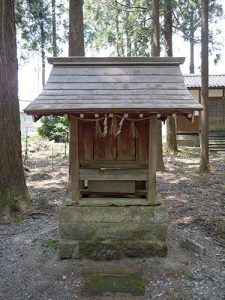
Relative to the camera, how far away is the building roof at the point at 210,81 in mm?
21484

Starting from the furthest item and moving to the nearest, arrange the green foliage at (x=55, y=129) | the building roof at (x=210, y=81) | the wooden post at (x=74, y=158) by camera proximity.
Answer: the green foliage at (x=55, y=129) < the building roof at (x=210, y=81) < the wooden post at (x=74, y=158)

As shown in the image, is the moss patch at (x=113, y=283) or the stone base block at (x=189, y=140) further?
the stone base block at (x=189, y=140)

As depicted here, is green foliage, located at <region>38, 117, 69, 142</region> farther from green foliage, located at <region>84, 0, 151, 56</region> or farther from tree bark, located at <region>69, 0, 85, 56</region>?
tree bark, located at <region>69, 0, 85, 56</region>

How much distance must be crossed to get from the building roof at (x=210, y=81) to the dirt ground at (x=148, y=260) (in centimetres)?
1228

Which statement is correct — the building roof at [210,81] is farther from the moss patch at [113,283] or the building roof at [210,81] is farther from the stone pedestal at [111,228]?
the moss patch at [113,283]

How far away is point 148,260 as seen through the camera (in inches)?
232

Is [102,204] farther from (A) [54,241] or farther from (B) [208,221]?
(B) [208,221]

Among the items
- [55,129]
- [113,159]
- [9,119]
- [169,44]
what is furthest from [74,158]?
[55,129]

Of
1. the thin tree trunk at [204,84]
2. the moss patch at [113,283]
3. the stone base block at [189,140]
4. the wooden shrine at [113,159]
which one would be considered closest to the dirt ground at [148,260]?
the moss patch at [113,283]

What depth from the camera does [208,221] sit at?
303 inches

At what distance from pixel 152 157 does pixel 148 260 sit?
1.73 metres

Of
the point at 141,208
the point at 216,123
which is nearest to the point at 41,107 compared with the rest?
the point at 141,208

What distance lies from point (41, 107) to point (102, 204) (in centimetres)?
197

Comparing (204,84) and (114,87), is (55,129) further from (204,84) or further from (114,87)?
(114,87)
